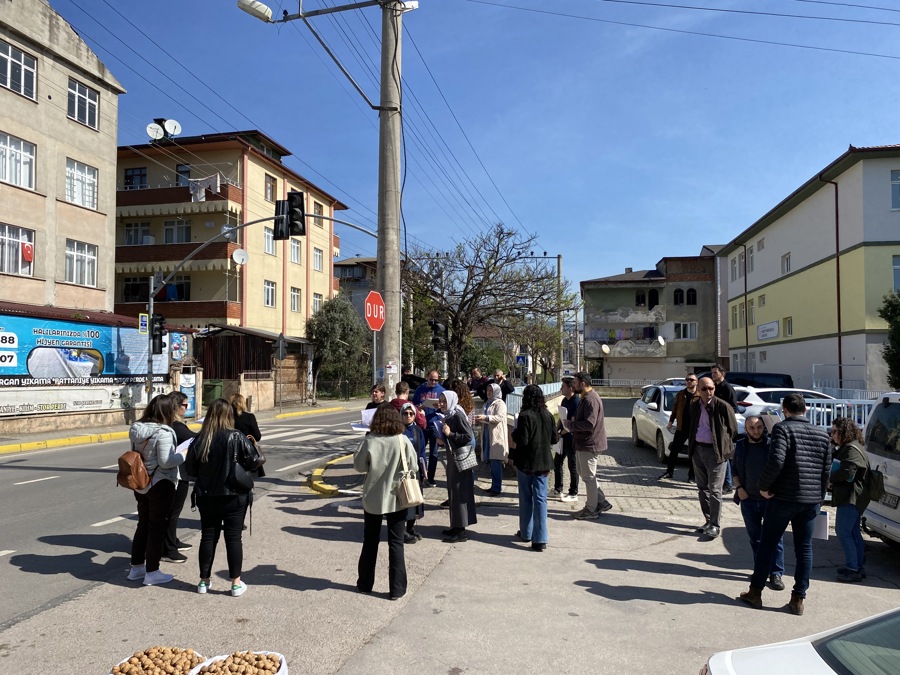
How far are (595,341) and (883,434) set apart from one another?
49008mm

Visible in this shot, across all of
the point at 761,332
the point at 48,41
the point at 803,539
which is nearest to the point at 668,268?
the point at 761,332

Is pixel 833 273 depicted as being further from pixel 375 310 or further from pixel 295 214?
pixel 375 310

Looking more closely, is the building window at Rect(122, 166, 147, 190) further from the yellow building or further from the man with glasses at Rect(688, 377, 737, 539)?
the man with glasses at Rect(688, 377, 737, 539)

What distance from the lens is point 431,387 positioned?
9953 mm

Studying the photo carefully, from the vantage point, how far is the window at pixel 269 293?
38.3 m

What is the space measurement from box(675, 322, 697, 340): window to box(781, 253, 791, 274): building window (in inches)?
765

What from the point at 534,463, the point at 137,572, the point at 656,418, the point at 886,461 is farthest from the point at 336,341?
the point at 886,461

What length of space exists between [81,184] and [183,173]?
12.8m

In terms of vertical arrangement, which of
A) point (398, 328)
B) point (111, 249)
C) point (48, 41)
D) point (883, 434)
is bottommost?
point (883, 434)

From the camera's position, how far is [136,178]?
37781mm

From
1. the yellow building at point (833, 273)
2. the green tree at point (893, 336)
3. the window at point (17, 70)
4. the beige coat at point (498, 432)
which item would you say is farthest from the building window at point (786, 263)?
the window at point (17, 70)

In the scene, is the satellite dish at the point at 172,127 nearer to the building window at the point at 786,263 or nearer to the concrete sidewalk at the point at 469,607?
the concrete sidewalk at the point at 469,607

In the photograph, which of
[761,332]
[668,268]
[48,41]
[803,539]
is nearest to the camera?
[803,539]

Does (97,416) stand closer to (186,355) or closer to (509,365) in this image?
(186,355)
